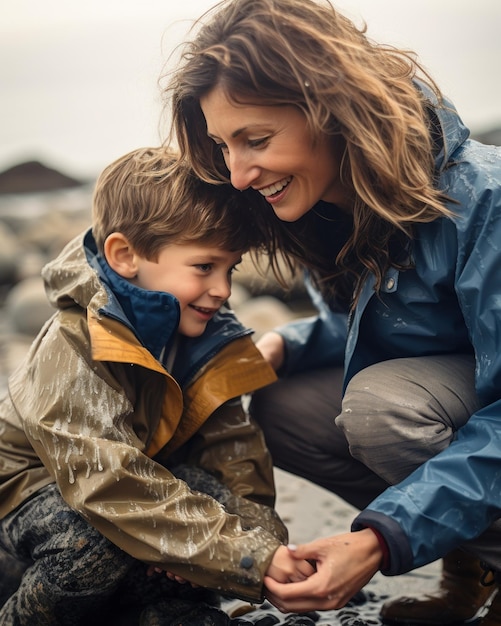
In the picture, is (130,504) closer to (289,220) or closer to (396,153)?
(289,220)

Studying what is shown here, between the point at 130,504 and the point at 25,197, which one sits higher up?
the point at 130,504

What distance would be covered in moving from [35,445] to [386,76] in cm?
128

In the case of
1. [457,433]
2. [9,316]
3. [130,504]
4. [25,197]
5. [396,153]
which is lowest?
[25,197]

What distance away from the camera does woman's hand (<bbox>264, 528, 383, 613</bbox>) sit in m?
2.10

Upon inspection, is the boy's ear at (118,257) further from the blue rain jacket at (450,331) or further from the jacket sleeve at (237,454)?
the blue rain jacket at (450,331)

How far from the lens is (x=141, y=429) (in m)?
2.57

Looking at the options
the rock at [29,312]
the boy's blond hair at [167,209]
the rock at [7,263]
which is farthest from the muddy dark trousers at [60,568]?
the rock at [7,263]

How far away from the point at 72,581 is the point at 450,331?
1.15 metres

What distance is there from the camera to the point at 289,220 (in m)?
2.54

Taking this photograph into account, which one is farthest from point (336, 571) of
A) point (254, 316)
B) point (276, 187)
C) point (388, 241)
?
point (254, 316)

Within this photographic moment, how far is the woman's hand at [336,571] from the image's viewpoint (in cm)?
210

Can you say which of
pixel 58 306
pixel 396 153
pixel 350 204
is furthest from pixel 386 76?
pixel 58 306

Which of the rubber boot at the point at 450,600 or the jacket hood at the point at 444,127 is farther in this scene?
the rubber boot at the point at 450,600

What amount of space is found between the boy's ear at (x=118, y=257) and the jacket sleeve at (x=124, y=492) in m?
0.35
